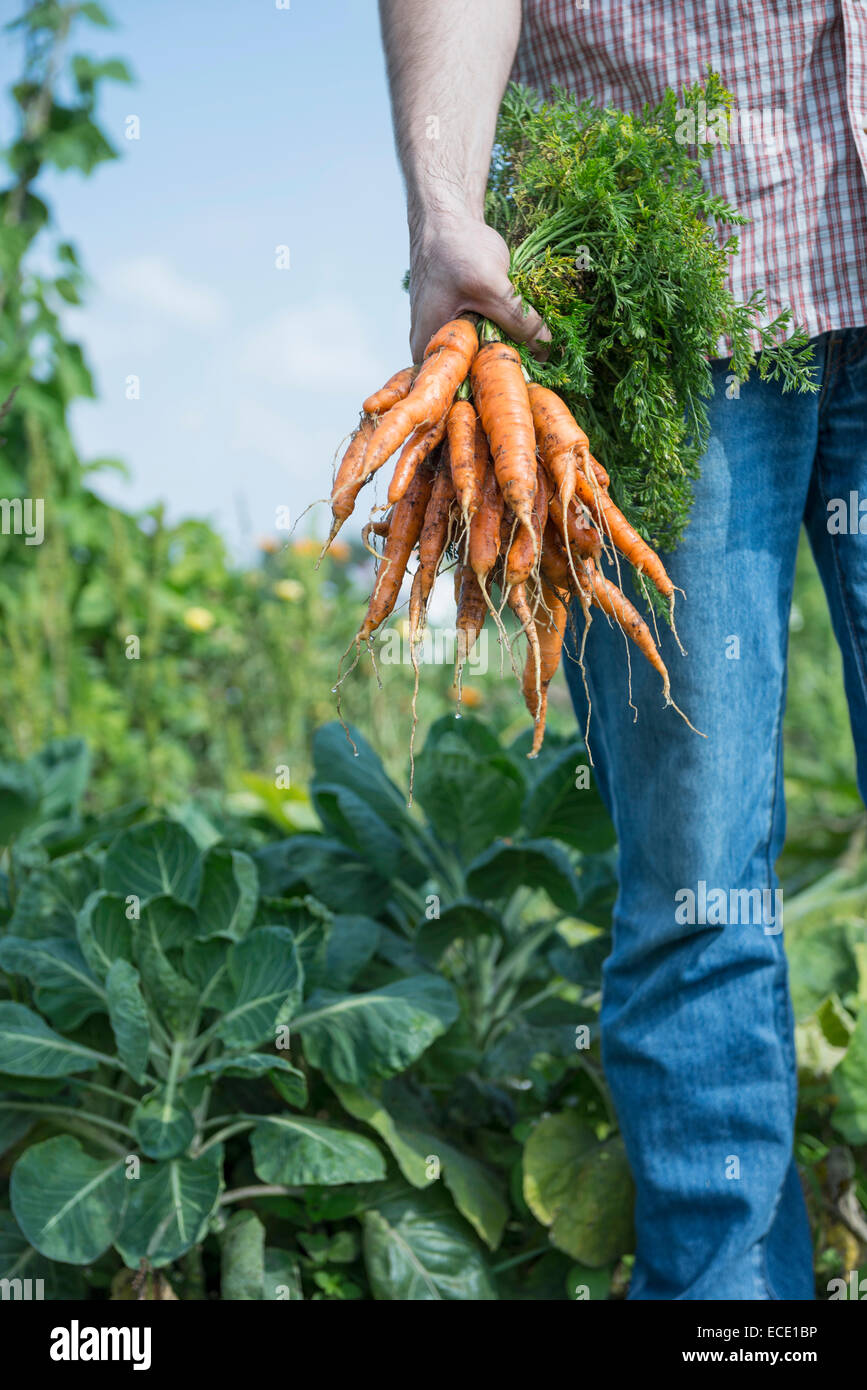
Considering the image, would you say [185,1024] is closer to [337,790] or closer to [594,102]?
[337,790]

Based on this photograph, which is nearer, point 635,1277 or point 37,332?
point 635,1277

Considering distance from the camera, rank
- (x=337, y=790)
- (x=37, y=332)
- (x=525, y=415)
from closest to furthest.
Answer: (x=525, y=415) < (x=337, y=790) < (x=37, y=332)

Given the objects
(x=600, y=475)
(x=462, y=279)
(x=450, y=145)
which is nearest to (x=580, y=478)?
(x=600, y=475)

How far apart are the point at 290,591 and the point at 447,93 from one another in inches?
124

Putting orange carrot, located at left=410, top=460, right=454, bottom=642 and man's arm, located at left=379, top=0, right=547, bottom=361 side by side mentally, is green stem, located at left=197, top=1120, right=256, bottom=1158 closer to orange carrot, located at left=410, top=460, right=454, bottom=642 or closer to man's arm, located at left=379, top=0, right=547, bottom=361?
orange carrot, located at left=410, top=460, right=454, bottom=642

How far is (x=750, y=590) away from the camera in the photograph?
147cm

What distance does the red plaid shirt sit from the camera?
1375mm

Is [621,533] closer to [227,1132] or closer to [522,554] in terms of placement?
[522,554]

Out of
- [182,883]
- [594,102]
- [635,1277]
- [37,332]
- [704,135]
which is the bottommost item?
[635,1277]

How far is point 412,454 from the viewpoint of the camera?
1267 mm

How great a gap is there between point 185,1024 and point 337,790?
21.8 inches

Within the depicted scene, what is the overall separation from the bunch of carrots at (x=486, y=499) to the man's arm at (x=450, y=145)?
0.15ft

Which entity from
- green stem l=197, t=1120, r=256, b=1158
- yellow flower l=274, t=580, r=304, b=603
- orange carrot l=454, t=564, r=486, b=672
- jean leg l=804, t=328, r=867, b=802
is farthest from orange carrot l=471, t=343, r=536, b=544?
yellow flower l=274, t=580, r=304, b=603

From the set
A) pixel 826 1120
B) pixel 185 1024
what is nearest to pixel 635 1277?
pixel 826 1120
